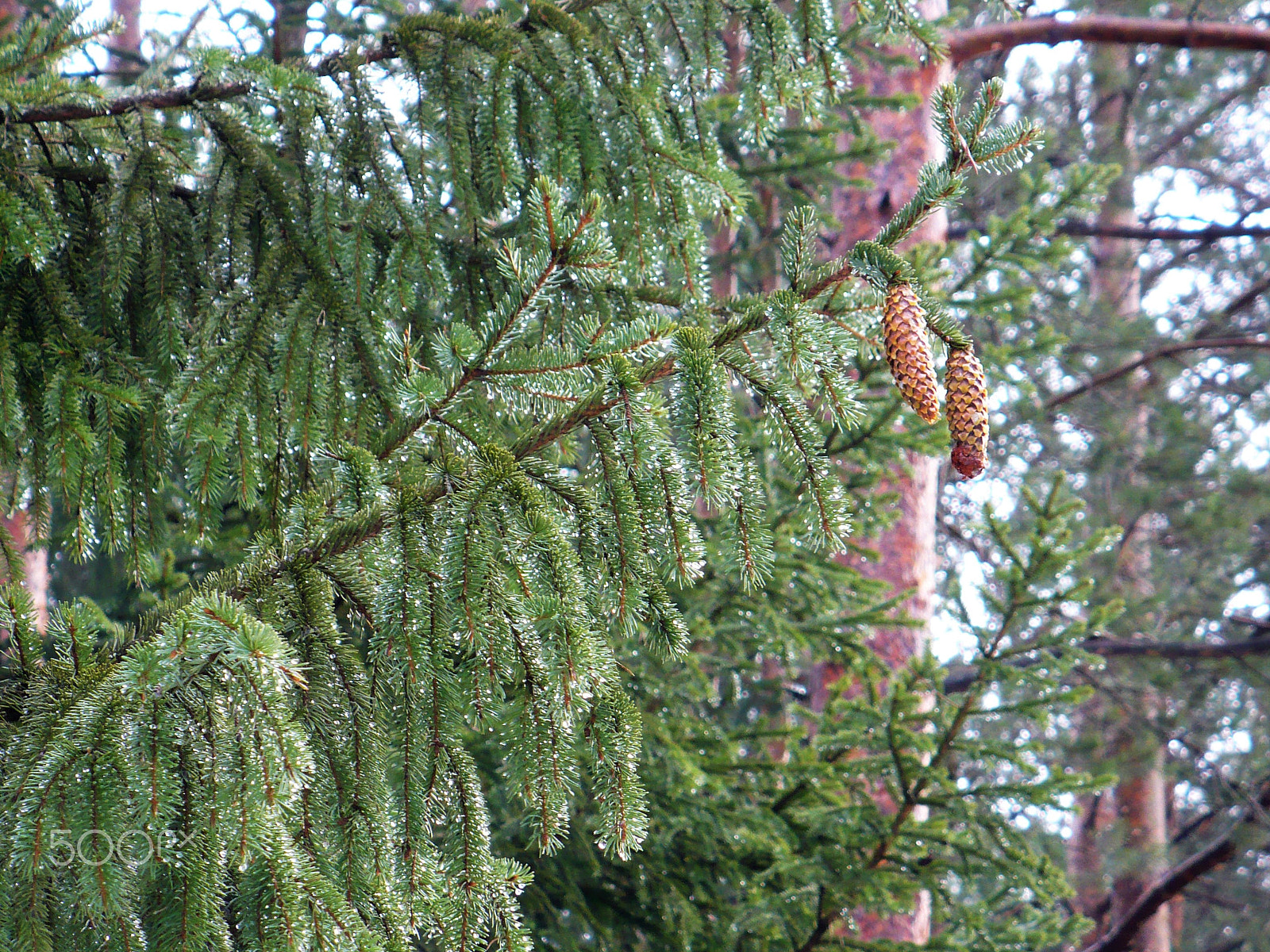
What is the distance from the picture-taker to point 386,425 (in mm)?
2205

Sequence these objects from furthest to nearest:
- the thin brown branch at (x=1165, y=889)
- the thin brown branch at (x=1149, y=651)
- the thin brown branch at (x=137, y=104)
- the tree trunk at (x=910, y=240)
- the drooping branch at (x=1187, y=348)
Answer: the thin brown branch at (x=1149, y=651) → the drooping branch at (x=1187, y=348) → the tree trunk at (x=910, y=240) → the thin brown branch at (x=1165, y=889) → the thin brown branch at (x=137, y=104)

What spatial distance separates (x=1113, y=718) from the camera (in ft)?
30.6

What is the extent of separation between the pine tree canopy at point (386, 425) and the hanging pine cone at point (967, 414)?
0.31 feet

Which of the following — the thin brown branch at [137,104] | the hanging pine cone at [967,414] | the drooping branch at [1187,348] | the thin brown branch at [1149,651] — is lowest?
the hanging pine cone at [967,414]

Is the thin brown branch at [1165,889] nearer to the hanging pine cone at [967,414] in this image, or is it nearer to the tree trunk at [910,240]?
the tree trunk at [910,240]

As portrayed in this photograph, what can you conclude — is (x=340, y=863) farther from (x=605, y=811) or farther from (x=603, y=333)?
(x=603, y=333)

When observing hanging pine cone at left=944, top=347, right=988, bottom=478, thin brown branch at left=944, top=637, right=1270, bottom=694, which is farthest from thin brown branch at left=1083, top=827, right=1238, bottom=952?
hanging pine cone at left=944, top=347, right=988, bottom=478

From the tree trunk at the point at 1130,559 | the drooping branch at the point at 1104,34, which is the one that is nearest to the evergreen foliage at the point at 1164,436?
the tree trunk at the point at 1130,559

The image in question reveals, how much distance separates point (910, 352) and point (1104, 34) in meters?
4.47

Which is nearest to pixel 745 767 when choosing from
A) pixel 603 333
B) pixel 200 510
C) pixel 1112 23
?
pixel 200 510

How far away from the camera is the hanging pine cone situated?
131 cm

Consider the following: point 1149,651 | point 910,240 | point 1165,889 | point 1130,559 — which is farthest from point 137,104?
point 1130,559

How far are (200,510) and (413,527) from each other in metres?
0.88

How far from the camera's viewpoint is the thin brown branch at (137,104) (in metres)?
2.06
